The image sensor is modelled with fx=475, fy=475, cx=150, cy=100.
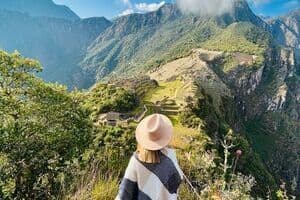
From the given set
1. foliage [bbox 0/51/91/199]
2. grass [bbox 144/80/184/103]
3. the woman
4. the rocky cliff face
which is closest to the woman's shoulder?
the woman

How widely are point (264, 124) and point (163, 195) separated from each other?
18540cm

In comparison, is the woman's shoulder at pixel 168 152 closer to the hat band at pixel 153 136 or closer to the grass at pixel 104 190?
the hat band at pixel 153 136

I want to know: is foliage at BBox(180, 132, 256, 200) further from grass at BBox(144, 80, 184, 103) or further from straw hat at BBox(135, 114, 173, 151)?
grass at BBox(144, 80, 184, 103)

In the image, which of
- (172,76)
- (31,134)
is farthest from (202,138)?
(172,76)

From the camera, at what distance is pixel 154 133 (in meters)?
5.02

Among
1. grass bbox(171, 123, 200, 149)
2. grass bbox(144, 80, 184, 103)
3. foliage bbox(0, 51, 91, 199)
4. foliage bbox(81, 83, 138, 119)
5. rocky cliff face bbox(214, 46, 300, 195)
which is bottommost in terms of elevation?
rocky cliff face bbox(214, 46, 300, 195)

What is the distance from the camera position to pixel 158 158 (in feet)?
17.0

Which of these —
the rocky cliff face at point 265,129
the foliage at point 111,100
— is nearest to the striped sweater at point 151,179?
the foliage at point 111,100

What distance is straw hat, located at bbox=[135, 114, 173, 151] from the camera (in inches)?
197

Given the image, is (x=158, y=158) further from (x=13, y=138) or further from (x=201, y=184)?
(x=13, y=138)

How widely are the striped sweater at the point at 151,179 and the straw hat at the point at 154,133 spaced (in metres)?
0.25

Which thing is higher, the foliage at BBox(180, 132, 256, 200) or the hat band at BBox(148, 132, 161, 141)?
the hat band at BBox(148, 132, 161, 141)

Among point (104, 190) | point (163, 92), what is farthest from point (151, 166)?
point (163, 92)

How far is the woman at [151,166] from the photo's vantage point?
16.5 ft
